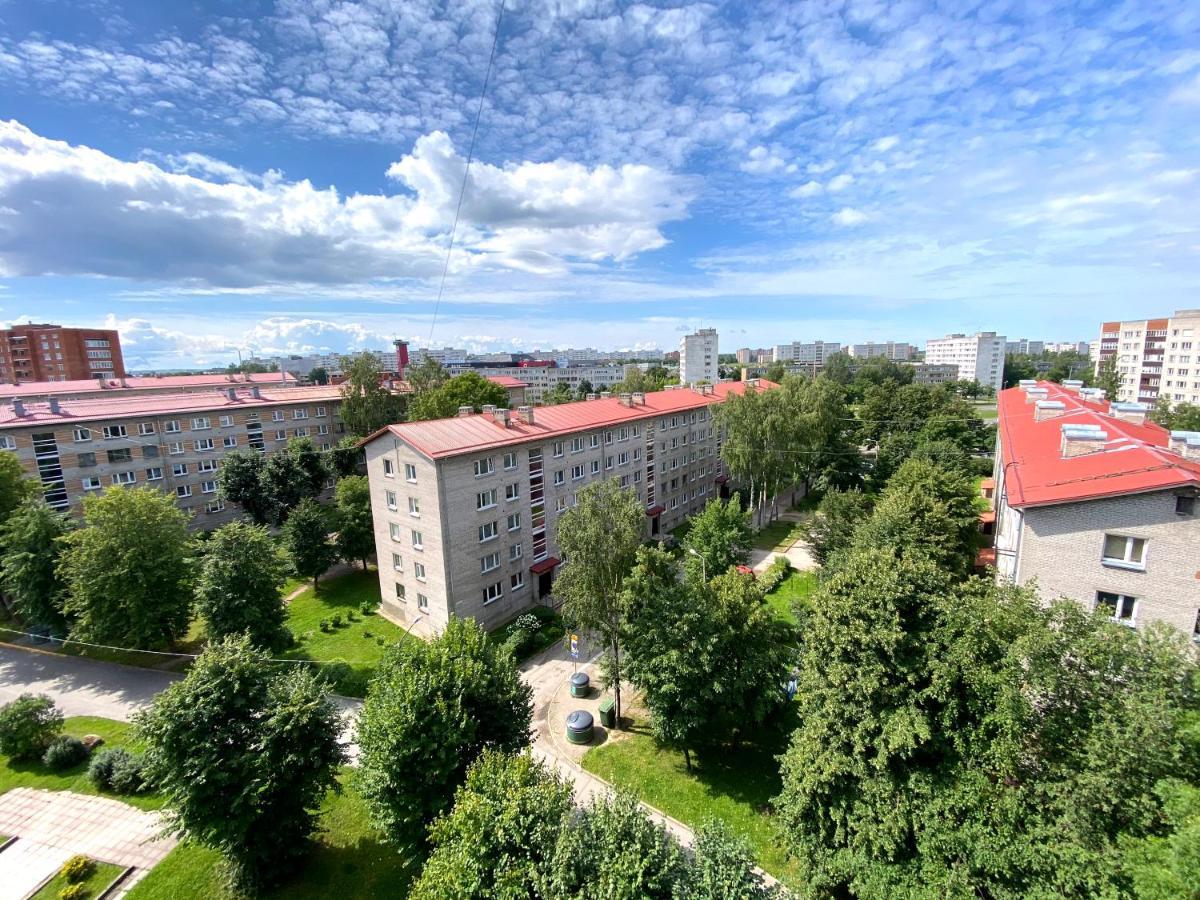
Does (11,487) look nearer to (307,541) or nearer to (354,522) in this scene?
(307,541)

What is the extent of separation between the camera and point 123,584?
2619cm

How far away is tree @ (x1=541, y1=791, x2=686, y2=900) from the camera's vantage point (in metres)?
10.2

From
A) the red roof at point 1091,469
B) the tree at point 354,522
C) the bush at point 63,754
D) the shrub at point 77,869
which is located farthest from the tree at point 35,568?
the red roof at point 1091,469

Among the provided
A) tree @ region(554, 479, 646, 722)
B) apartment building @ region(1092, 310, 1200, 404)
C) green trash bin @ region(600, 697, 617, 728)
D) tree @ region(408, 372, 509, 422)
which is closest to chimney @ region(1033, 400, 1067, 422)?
tree @ region(554, 479, 646, 722)

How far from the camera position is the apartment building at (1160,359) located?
8600cm

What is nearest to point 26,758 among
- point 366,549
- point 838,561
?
point 366,549

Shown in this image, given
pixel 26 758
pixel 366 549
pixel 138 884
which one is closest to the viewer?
pixel 138 884

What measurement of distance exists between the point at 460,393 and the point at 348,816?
44.1 meters

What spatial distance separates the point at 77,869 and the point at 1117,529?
3467 centimetres

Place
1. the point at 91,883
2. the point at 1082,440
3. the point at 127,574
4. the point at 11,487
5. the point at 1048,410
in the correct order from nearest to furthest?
the point at 91,883 → the point at 1082,440 → the point at 127,574 → the point at 1048,410 → the point at 11,487

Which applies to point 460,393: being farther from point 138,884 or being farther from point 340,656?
point 138,884

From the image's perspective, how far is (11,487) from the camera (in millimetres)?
34656

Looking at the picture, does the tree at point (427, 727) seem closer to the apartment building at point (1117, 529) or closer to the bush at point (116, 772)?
the bush at point (116, 772)

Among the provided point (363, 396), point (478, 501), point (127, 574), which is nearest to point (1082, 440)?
point (478, 501)
